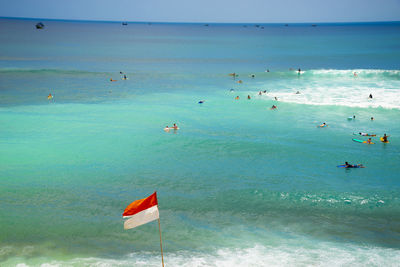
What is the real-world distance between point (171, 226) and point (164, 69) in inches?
2369

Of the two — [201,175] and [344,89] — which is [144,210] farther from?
[344,89]

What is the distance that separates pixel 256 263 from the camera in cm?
1680

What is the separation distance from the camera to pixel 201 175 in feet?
87.1

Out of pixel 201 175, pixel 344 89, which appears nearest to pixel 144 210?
pixel 201 175

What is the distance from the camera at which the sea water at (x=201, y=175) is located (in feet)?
59.2

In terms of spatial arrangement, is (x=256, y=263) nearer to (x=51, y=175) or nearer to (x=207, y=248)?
(x=207, y=248)

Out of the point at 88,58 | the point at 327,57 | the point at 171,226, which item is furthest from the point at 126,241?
the point at 327,57

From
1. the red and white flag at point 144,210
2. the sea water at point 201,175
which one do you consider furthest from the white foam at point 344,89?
the red and white flag at point 144,210

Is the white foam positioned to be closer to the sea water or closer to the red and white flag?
the sea water

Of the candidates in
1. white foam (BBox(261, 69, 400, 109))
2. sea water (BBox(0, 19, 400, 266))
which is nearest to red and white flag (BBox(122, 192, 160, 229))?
sea water (BBox(0, 19, 400, 266))

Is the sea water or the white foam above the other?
the white foam

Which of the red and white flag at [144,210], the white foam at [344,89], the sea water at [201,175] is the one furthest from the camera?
the white foam at [344,89]

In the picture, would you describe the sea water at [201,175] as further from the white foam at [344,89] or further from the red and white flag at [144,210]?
the red and white flag at [144,210]

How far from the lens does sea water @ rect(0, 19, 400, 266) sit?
1805 centimetres
